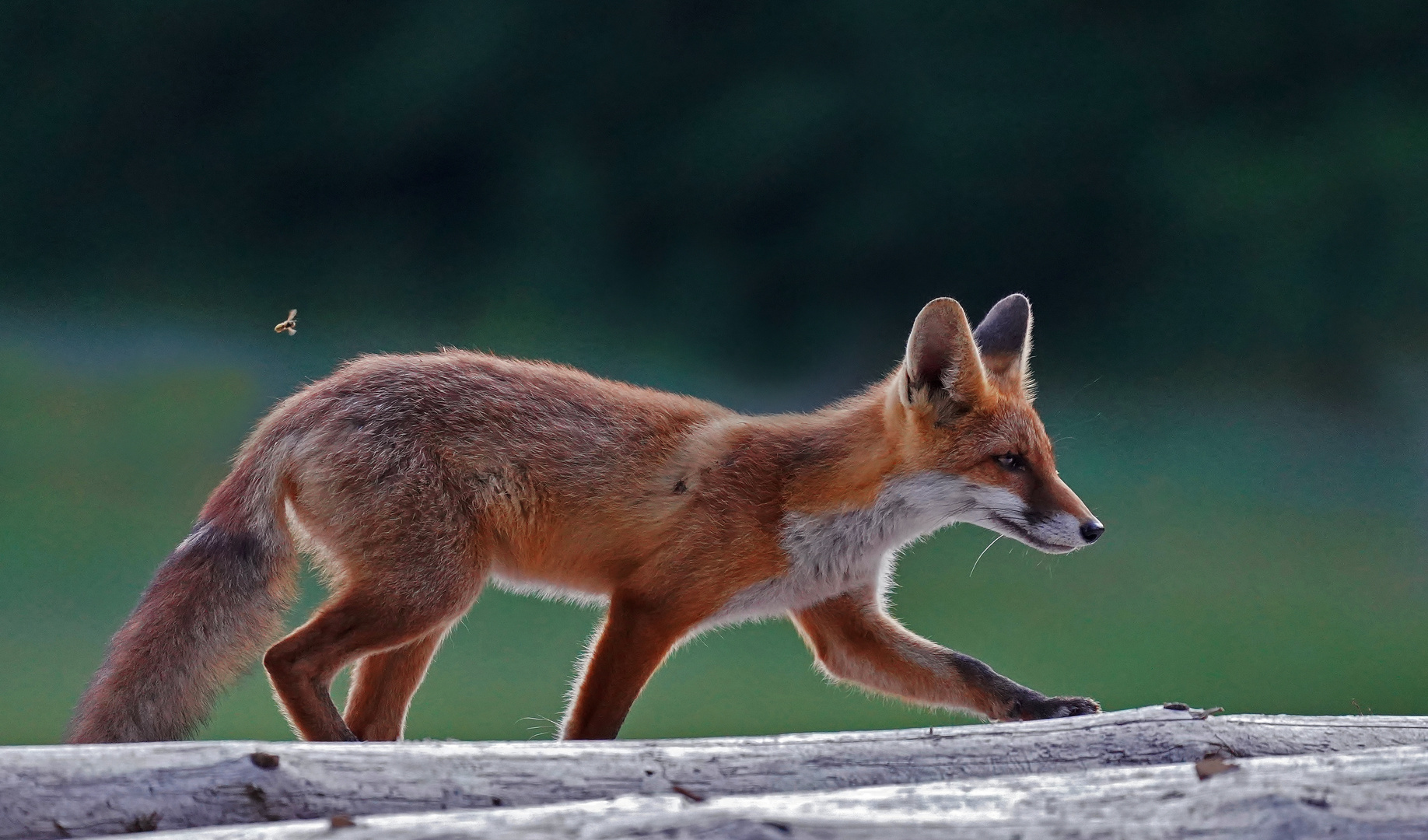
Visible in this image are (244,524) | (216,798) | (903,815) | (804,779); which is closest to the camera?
(903,815)

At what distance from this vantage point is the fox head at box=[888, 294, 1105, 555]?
2.53 metres

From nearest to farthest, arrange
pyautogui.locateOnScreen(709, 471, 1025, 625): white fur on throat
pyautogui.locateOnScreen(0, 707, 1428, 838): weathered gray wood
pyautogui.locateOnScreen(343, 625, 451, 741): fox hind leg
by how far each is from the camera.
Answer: pyautogui.locateOnScreen(0, 707, 1428, 838): weathered gray wood < pyautogui.locateOnScreen(709, 471, 1025, 625): white fur on throat < pyautogui.locateOnScreen(343, 625, 451, 741): fox hind leg

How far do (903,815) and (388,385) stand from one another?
1.68 metres

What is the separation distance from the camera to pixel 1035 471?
2.60 m

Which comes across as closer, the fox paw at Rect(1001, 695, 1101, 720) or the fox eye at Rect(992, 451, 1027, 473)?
the fox paw at Rect(1001, 695, 1101, 720)

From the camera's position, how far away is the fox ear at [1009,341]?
9.46 ft

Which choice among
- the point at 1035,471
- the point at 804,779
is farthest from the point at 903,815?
the point at 1035,471

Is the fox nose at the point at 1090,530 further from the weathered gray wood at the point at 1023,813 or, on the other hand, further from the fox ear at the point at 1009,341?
the weathered gray wood at the point at 1023,813

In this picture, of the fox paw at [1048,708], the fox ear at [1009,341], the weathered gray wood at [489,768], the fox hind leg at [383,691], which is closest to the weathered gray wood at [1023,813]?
the weathered gray wood at [489,768]

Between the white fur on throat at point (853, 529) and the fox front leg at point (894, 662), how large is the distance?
0.63 ft

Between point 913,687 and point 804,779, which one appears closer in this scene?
point 804,779

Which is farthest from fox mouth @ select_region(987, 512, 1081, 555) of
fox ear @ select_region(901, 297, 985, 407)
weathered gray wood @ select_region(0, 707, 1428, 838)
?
weathered gray wood @ select_region(0, 707, 1428, 838)

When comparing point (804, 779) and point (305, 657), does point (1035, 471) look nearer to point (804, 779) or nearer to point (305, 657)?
point (804, 779)

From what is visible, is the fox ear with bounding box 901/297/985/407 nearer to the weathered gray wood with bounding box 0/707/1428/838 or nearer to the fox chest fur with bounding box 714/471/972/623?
the fox chest fur with bounding box 714/471/972/623
